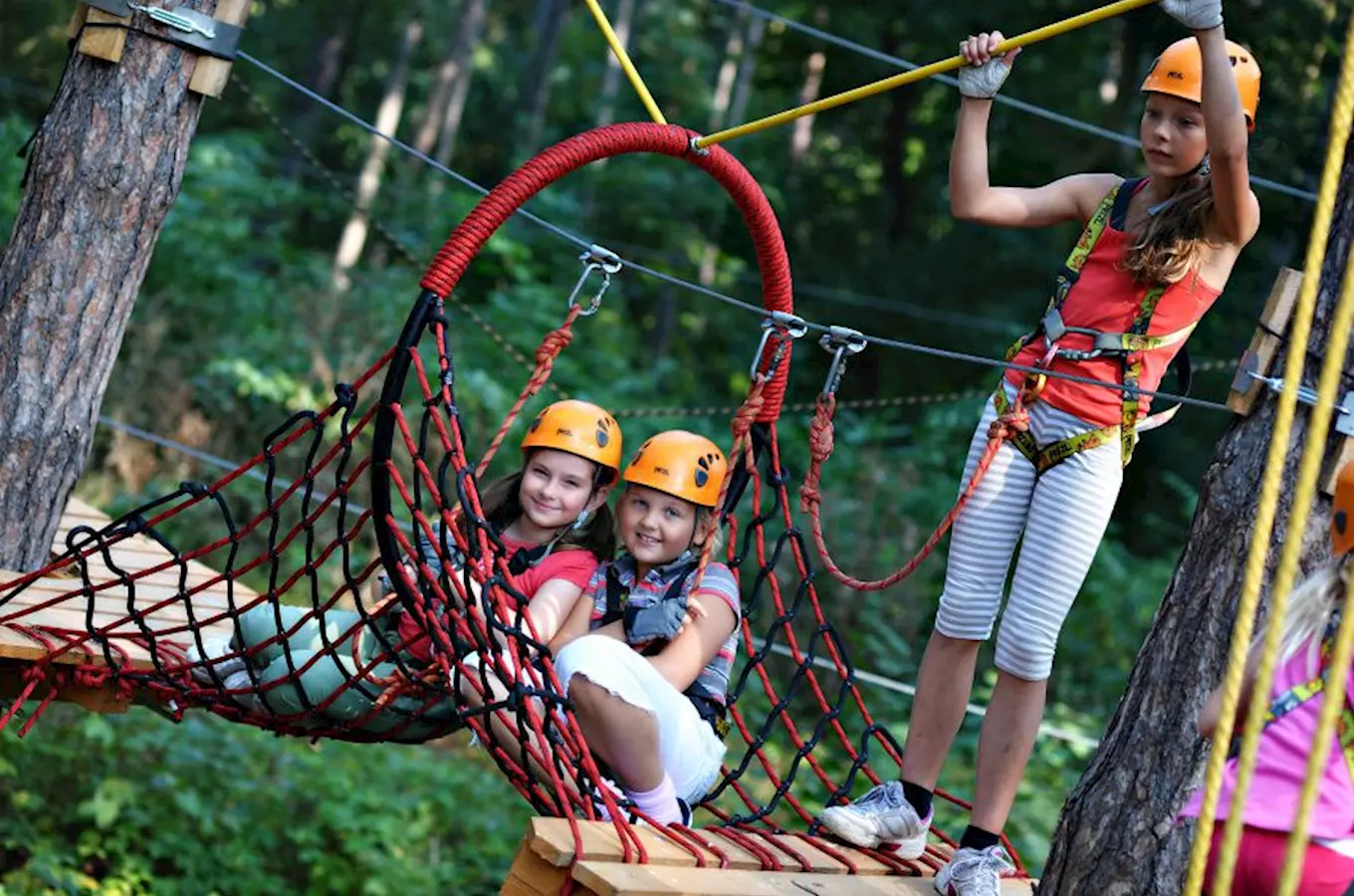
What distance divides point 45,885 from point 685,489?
349 cm

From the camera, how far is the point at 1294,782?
1940 millimetres

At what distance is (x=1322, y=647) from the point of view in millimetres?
1987

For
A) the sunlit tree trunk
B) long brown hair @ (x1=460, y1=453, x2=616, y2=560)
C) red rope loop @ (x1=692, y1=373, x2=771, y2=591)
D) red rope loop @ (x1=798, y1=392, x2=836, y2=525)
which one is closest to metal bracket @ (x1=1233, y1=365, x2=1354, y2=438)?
red rope loop @ (x1=798, y1=392, x2=836, y2=525)

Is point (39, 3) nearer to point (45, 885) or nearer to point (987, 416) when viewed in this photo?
point (45, 885)

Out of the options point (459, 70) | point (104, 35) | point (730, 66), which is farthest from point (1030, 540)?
point (730, 66)

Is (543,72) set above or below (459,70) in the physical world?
above

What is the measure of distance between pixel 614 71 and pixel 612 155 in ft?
44.3

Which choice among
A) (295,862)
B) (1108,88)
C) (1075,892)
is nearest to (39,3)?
(1108,88)

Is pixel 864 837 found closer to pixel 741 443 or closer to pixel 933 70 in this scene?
pixel 741 443

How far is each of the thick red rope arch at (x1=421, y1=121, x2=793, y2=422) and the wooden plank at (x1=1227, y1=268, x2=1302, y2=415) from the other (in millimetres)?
736

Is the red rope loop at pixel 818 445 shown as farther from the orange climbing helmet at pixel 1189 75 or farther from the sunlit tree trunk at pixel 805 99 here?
the sunlit tree trunk at pixel 805 99

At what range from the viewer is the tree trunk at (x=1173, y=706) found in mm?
2688

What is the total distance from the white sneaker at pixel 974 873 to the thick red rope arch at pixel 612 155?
87cm

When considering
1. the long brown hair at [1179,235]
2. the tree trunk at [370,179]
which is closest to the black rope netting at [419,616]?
the long brown hair at [1179,235]
